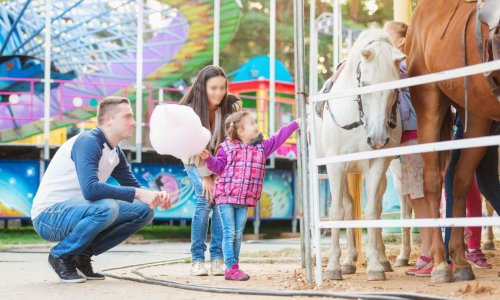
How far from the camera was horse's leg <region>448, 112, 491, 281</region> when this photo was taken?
17.5 ft

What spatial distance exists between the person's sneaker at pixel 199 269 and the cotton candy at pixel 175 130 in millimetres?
1317

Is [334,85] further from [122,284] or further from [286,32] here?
[286,32]

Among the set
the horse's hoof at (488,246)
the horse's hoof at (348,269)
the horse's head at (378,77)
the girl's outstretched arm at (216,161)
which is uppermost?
the horse's head at (378,77)

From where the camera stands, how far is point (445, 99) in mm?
5543

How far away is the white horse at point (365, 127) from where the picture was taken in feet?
17.2

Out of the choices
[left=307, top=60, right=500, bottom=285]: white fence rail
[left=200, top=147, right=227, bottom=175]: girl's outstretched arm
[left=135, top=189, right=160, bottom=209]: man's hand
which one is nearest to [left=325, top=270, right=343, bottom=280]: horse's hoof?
[left=307, top=60, right=500, bottom=285]: white fence rail

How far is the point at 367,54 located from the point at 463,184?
3.93 ft

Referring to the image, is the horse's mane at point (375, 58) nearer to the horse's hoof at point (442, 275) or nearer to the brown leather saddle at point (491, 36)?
the brown leather saddle at point (491, 36)

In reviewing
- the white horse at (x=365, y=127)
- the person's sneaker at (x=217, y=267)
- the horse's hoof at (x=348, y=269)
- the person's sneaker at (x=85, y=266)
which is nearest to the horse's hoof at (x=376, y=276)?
the white horse at (x=365, y=127)

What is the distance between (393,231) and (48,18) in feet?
21.9

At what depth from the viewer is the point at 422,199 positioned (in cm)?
584

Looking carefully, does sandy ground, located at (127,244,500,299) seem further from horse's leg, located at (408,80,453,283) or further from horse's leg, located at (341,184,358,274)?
horse's leg, located at (408,80,453,283)

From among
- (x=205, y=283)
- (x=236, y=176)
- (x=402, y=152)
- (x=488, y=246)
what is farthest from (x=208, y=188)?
(x=488, y=246)

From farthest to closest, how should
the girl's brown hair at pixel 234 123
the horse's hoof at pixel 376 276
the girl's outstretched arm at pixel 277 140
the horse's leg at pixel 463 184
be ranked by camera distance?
the girl's outstretched arm at pixel 277 140 → the girl's brown hair at pixel 234 123 → the horse's hoof at pixel 376 276 → the horse's leg at pixel 463 184
